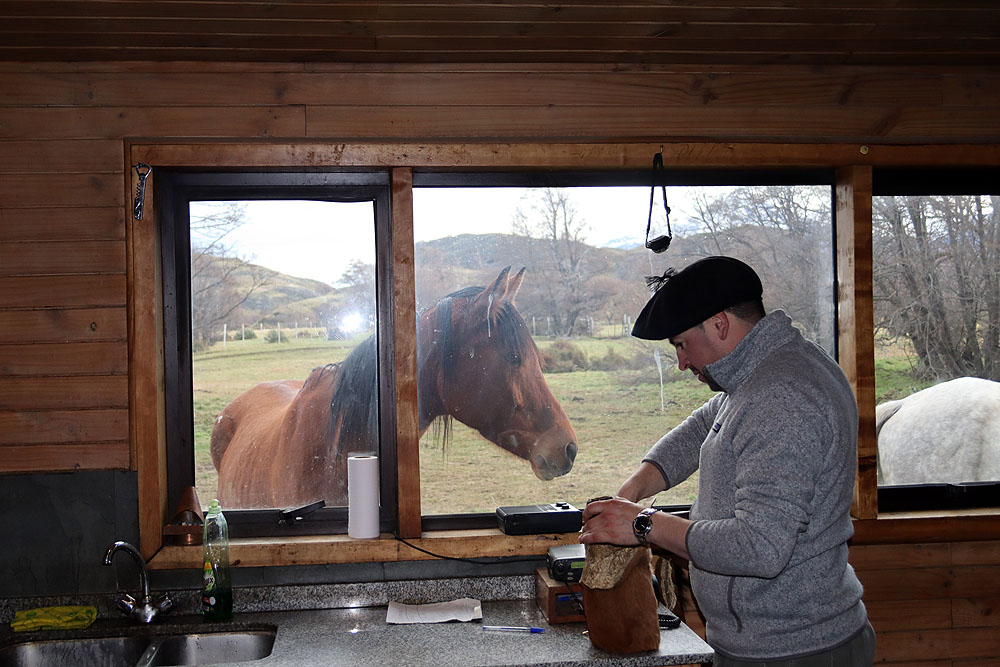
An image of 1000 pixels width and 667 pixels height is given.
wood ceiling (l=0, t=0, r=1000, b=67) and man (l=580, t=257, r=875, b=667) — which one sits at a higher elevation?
wood ceiling (l=0, t=0, r=1000, b=67)

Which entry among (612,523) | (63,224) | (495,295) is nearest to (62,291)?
(63,224)

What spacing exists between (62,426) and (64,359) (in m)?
0.20

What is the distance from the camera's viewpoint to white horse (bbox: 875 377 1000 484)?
9.74ft

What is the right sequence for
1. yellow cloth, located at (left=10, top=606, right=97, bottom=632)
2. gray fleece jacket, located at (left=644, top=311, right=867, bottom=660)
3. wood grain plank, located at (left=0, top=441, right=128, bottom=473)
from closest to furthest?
gray fleece jacket, located at (left=644, top=311, right=867, bottom=660), yellow cloth, located at (left=10, top=606, right=97, bottom=632), wood grain plank, located at (left=0, top=441, right=128, bottom=473)

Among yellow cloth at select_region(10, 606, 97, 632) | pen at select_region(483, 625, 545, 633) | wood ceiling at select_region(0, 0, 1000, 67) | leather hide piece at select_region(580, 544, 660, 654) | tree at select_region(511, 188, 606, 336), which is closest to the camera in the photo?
leather hide piece at select_region(580, 544, 660, 654)

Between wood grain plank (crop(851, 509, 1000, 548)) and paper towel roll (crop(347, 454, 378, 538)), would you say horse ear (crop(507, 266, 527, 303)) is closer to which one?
paper towel roll (crop(347, 454, 378, 538))

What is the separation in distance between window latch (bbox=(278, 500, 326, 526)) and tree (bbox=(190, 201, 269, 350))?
0.61 metres

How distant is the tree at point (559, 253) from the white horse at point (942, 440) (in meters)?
1.14

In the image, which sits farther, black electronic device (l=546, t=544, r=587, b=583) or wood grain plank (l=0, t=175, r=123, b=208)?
wood grain plank (l=0, t=175, r=123, b=208)

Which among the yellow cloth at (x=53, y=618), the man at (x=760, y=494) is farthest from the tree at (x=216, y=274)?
the man at (x=760, y=494)

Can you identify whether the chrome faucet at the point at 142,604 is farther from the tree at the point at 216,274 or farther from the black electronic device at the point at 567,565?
the black electronic device at the point at 567,565

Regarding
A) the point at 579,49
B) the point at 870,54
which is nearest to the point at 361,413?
the point at 579,49

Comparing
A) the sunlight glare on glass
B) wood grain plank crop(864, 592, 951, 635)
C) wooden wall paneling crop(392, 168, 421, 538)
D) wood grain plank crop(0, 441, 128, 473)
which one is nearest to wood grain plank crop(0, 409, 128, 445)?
wood grain plank crop(0, 441, 128, 473)

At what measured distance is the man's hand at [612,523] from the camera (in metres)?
1.92
